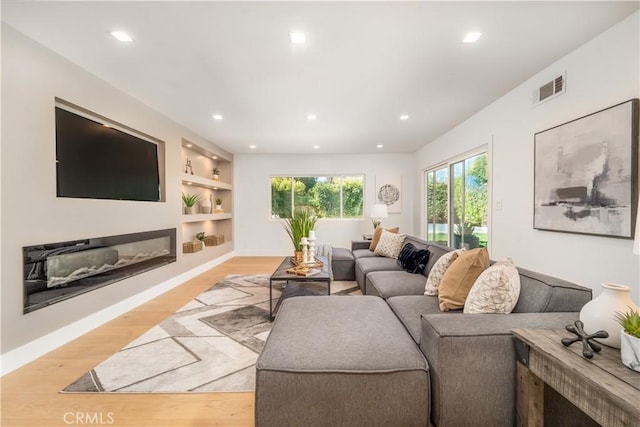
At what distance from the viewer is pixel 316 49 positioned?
7.53ft

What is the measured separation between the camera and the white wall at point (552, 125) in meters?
2.00

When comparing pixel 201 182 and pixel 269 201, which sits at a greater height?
pixel 201 182

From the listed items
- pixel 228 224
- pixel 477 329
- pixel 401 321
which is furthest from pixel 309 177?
pixel 477 329

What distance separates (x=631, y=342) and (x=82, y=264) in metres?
3.86

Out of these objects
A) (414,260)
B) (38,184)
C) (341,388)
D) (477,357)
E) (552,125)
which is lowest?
(341,388)

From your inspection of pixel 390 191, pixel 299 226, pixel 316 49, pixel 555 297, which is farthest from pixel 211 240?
pixel 555 297

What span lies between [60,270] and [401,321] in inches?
117

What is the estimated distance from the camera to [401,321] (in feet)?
6.09

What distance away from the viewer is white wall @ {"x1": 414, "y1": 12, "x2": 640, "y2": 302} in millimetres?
2000

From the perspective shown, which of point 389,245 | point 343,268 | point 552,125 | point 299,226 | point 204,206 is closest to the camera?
point 552,125

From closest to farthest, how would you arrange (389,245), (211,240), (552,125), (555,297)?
1. (555,297)
2. (552,125)
3. (389,245)
4. (211,240)

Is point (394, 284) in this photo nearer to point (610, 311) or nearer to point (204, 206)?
point (610, 311)

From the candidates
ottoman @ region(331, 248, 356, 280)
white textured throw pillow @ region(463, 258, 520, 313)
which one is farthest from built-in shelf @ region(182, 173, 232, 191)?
white textured throw pillow @ region(463, 258, 520, 313)

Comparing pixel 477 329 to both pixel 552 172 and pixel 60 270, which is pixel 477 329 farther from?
pixel 60 270
